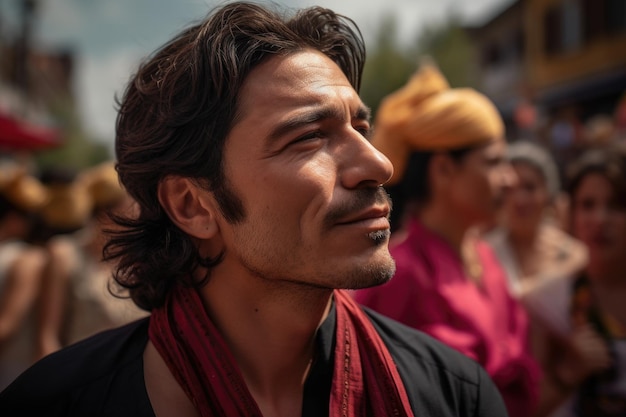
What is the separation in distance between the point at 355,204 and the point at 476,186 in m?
1.55

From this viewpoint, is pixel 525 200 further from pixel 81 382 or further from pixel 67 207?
pixel 81 382

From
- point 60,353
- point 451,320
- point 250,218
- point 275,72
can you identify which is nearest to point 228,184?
point 250,218

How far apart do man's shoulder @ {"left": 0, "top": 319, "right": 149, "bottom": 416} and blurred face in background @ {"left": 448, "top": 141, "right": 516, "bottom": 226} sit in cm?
185

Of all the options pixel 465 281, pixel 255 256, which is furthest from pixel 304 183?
pixel 465 281

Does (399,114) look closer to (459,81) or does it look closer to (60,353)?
(60,353)

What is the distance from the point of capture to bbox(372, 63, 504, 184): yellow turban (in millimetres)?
3000

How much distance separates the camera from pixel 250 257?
5.60 ft

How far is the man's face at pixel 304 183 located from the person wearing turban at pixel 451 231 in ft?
3.66

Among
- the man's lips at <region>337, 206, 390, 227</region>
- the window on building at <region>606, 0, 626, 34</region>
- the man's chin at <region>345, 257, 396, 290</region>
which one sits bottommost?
the man's chin at <region>345, 257, 396, 290</region>

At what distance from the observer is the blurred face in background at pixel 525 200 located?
4449 mm

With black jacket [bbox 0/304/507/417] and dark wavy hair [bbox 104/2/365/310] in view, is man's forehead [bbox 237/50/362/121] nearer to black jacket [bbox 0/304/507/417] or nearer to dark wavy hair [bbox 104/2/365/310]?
dark wavy hair [bbox 104/2/365/310]

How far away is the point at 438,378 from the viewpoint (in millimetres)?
1808

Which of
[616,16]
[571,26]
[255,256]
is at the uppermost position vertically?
[571,26]

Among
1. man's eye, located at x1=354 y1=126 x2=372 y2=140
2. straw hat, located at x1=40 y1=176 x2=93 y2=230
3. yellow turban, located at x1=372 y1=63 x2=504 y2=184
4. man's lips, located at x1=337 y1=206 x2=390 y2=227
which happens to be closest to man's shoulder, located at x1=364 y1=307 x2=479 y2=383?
man's lips, located at x1=337 y1=206 x2=390 y2=227
